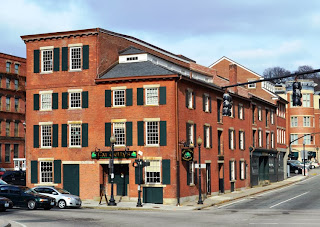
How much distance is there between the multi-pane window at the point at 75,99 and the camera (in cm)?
4716

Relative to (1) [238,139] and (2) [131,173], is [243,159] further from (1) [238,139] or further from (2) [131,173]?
(2) [131,173]

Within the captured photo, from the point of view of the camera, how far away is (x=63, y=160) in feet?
154

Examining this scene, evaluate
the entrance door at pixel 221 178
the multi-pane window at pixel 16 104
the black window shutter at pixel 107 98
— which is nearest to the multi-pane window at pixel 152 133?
the black window shutter at pixel 107 98

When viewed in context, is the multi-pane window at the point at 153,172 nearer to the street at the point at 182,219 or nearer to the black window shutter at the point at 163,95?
the black window shutter at the point at 163,95

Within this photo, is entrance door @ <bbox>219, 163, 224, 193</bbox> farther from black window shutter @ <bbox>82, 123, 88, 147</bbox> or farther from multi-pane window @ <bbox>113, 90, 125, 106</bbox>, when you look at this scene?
black window shutter @ <bbox>82, 123, 88, 147</bbox>

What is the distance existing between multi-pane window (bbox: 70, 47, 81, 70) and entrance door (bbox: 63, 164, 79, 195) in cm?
866

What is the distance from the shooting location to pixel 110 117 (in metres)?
45.7

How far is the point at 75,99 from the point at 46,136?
171 inches

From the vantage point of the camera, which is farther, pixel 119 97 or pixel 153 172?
pixel 119 97

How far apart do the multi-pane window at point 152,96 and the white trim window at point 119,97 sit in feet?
7.28

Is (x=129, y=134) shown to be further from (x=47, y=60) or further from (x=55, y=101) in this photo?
(x=47, y=60)

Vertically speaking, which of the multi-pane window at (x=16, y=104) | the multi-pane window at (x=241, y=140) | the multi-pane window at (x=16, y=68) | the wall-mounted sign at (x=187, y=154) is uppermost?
the multi-pane window at (x=16, y=68)

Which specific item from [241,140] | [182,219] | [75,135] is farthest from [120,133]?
[241,140]

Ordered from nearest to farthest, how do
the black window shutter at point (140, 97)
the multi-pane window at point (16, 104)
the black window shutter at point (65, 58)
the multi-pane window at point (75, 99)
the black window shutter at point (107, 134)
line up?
the black window shutter at point (140, 97), the black window shutter at point (107, 134), the multi-pane window at point (75, 99), the black window shutter at point (65, 58), the multi-pane window at point (16, 104)
